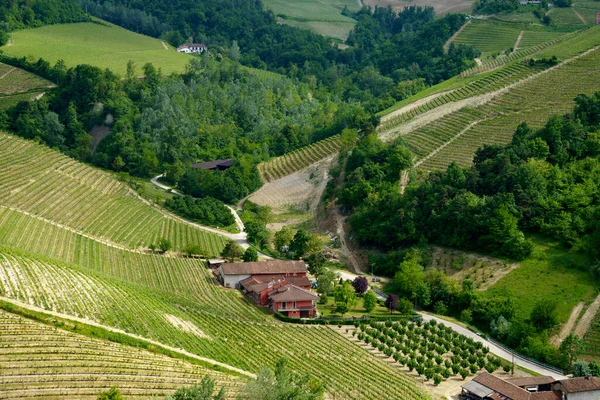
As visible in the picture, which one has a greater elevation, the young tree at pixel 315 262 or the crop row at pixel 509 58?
the crop row at pixel 509 58

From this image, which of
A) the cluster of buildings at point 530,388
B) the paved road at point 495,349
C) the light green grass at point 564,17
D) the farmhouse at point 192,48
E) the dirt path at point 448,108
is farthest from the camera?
the farmhouse at point 192,48

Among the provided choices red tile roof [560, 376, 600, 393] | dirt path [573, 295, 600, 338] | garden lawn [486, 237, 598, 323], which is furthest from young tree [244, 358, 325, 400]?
garden lawn [486, 237, 598, 323]

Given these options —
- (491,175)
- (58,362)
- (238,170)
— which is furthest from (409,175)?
(58,362)

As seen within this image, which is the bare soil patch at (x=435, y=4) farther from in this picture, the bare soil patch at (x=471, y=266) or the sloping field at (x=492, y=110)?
the bare soil patch at (x=471, y=266)

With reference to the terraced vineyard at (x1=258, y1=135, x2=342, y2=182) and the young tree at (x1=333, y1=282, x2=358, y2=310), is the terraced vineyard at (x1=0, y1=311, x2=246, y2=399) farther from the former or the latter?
the terraced vineyard at (x1=258, y1=135, x2=342, y2=182)

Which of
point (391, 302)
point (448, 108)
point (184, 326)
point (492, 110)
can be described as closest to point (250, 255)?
point (391, 302)

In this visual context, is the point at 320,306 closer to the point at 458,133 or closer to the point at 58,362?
the point at 58,362

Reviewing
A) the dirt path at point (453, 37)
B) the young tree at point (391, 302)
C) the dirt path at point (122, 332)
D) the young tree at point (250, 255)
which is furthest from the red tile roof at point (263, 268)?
the dirt path at point (453, 37)
